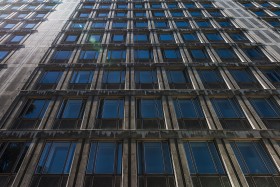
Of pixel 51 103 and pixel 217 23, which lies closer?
pixel 51 103

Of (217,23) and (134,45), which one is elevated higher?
(217,23)

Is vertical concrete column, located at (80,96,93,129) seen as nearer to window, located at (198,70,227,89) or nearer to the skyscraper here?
the skyscraper

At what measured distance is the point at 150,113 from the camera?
15469 mm

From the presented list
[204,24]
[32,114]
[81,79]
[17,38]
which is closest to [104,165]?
[32,114]

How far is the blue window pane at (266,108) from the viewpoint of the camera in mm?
15312

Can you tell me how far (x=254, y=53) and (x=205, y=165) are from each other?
1447 cm

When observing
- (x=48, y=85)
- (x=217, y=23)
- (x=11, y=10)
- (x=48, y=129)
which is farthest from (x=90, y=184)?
(x=11, y=10)

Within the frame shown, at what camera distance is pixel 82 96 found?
54.0ft

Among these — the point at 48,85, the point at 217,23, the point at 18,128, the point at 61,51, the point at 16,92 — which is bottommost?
the point at 18,128

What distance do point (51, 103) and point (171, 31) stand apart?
52.4 feet

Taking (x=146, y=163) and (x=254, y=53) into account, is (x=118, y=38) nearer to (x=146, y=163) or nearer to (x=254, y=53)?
(x=254, y=53)

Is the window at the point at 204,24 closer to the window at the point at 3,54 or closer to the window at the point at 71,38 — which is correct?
the window at the point at 71,38

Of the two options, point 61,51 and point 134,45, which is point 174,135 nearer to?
point 134,45

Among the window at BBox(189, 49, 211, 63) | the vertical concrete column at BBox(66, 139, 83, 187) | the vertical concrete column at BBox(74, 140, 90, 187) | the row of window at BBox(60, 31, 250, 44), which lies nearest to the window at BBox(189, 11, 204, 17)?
the row of window at BBox(60, 31, 250, 44)
